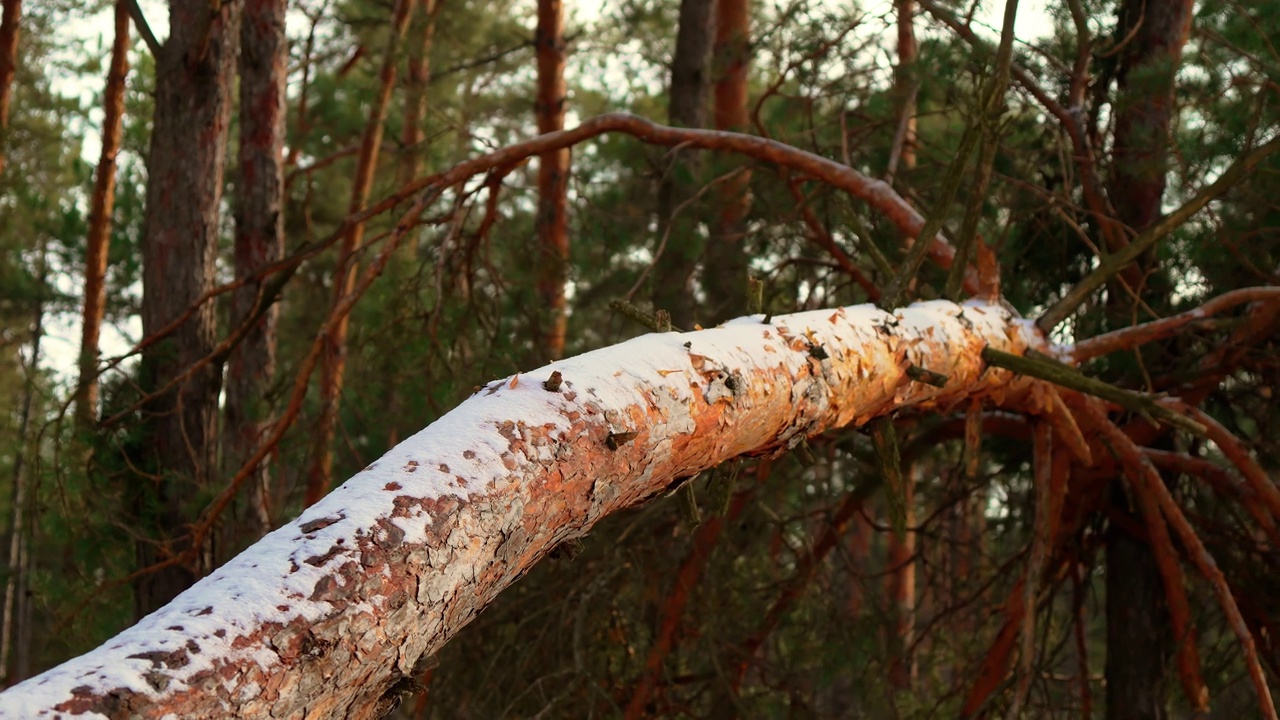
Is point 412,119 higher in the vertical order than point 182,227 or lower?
higher

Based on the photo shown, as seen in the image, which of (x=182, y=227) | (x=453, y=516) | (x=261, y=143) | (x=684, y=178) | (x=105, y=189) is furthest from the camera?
(x=105, y=189)

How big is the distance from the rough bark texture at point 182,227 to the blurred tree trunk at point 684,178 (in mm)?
1691

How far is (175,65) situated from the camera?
14.1 ft

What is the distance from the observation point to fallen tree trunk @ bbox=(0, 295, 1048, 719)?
1.12m

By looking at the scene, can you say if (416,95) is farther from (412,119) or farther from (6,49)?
(6,49)

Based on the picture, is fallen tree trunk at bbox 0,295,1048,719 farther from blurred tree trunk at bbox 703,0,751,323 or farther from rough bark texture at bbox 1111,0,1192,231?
rough bark texture at bbox 1111,0,1192,231

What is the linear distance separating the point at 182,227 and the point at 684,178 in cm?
246

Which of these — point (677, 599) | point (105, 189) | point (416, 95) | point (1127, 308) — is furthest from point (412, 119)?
point (1127, 308)

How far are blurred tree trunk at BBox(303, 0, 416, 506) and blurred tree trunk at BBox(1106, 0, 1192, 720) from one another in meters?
2.75

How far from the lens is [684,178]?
5801 millimetres

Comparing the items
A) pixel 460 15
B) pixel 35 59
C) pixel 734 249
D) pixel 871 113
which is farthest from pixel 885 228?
pixel 35 59

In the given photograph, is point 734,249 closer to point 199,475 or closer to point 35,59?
point 199,475

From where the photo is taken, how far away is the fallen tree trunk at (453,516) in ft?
3.67

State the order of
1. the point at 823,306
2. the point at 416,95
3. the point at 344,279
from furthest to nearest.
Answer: the point at 416,95 → the point at 823,306 → the point at 344,279
